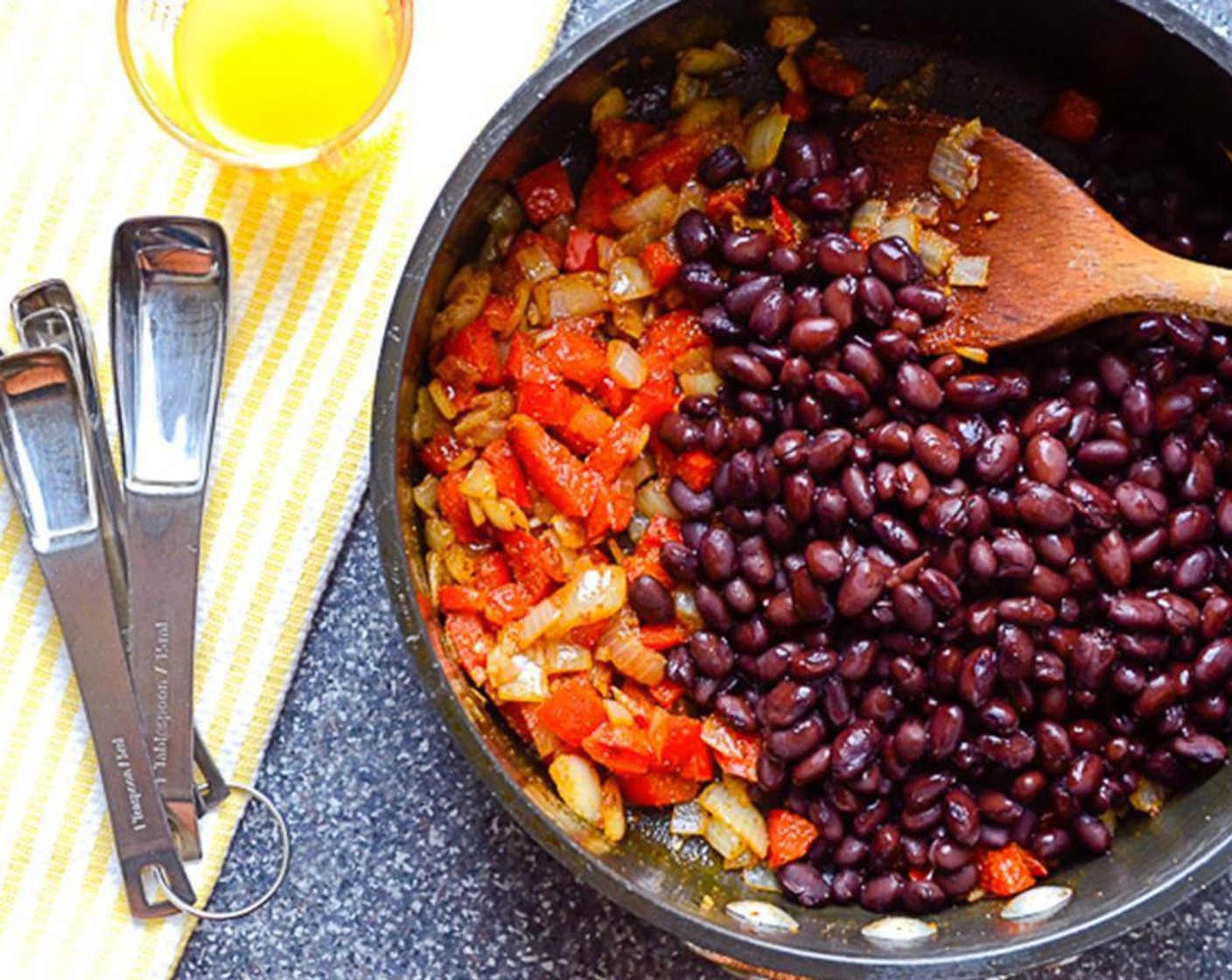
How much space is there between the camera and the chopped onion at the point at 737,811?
2.06 m

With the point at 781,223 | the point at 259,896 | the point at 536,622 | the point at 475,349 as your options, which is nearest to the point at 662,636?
the point at 536,622

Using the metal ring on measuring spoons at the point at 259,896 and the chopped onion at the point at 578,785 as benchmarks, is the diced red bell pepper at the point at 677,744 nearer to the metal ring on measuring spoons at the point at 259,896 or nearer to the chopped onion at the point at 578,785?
the chopped onion at the point at 578,785

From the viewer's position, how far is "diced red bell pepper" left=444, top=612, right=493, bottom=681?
202cm

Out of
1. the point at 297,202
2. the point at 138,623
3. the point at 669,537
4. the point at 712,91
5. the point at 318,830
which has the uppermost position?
the point at 712,91

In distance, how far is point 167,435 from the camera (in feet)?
6.79

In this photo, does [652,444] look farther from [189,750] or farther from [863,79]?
[189,750]

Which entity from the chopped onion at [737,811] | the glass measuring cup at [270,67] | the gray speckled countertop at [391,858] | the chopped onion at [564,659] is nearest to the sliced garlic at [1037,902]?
the gray speckled countertop at [391,858]

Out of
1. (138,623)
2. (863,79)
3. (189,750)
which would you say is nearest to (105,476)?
(138,623)

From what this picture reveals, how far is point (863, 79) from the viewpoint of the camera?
212cm

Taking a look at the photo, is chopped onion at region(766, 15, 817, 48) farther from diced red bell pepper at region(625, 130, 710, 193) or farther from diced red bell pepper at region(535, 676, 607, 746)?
diced red bell pepper at region(535, 676, 607, 746)

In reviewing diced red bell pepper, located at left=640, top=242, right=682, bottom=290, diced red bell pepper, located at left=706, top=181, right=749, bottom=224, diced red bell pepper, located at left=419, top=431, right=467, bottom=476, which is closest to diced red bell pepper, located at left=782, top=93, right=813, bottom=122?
diced red bell pepper, located at left=706, top=181, right=749, bottom=224

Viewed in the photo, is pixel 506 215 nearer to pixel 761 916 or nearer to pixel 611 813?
pixel 611 813

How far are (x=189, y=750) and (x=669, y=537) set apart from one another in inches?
24.4

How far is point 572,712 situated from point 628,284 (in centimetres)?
50
